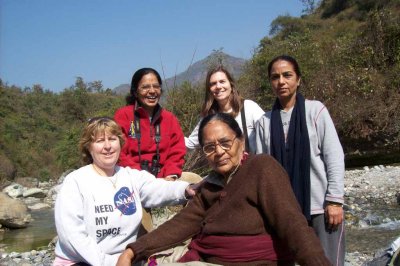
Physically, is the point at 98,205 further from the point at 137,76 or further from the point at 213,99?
the point at 213,99

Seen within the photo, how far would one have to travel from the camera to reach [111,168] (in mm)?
2855

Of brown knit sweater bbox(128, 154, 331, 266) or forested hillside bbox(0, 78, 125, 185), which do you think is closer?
brown knit sweater bbox(128, 154, 331, 266)

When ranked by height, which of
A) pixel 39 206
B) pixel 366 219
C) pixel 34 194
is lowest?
pixel 366 219

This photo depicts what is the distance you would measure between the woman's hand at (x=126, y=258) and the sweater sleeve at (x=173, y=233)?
2cm

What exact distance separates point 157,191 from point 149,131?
0.83 metres

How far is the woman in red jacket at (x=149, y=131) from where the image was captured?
371 cm

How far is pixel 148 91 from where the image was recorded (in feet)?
12.3

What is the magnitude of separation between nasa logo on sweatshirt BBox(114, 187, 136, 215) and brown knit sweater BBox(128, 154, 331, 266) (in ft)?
0.88

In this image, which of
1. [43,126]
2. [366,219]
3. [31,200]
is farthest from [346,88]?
[43,126]

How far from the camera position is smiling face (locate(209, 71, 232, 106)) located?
12.6ft

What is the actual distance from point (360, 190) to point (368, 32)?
11.7 meters

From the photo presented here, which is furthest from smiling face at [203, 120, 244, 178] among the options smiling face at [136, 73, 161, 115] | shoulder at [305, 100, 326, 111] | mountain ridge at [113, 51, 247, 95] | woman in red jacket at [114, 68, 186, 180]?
mountain ridge at [113, 51, 247, 95]

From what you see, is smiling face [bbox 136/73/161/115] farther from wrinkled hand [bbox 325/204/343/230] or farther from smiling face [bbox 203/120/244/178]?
wrinkled hand [bbox 325/204/343/230]

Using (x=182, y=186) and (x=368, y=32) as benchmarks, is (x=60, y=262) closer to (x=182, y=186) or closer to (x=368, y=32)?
(x=182, y=186)
